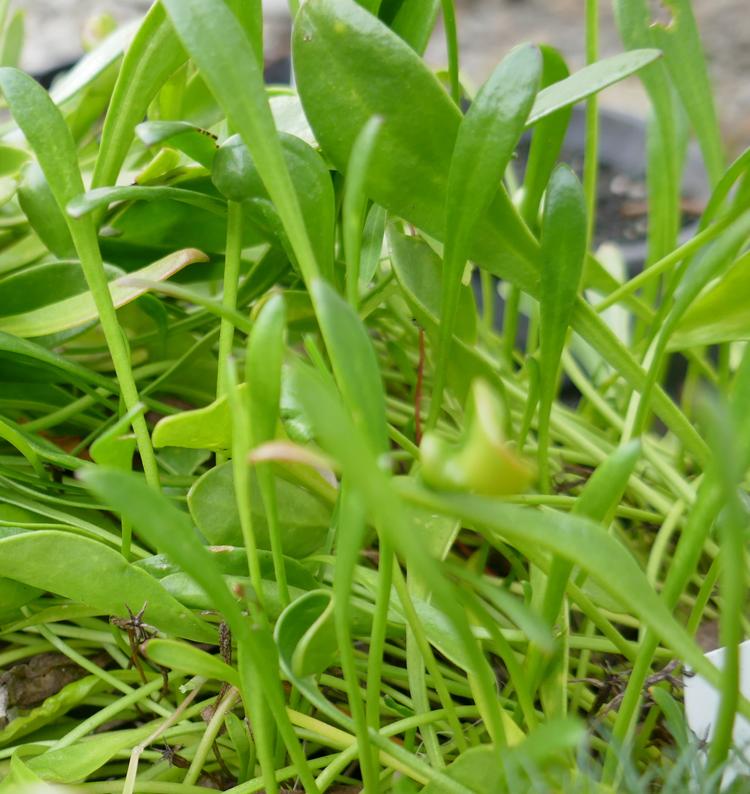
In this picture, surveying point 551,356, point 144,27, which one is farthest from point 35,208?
point 551,356

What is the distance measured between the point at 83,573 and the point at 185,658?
0.04 metres

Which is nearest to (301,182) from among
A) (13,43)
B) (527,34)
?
(13,43)

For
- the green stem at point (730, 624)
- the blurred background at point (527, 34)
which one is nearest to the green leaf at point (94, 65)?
the green stem at point (730, 624)

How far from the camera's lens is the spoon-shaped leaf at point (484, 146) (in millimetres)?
237

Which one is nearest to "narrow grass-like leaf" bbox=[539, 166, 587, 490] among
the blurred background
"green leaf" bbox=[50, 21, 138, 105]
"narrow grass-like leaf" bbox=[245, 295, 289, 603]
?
"narrow grass-like leaf" bbox=[245, 295, 289, 603]

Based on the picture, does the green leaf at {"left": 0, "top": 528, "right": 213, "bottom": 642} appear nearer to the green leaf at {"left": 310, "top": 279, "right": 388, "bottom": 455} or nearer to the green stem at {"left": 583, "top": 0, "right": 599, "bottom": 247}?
the green leaf at {"left": 310, "top": 279, "right": 388, "bottom": 455}

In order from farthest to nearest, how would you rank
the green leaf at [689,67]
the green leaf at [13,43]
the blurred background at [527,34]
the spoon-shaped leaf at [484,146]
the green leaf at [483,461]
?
the blurred background at [527,34]
the green leaf at [13,43]
the green leaf at [689,67]
the spoon-shaped leaf at [484,146]
the green leaf at [483,461]

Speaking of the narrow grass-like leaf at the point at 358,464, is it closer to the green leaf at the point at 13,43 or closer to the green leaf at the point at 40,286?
the green leaf at the point at 40,286

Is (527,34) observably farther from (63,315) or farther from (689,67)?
(63,315)

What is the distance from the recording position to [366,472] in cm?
15

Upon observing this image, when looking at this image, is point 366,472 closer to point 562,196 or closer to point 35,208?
point 562,196

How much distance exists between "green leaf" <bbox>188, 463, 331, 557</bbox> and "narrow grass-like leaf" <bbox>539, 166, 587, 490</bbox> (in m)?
0.09

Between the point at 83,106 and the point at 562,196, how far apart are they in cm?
32

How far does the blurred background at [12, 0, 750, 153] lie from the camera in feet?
4.96
